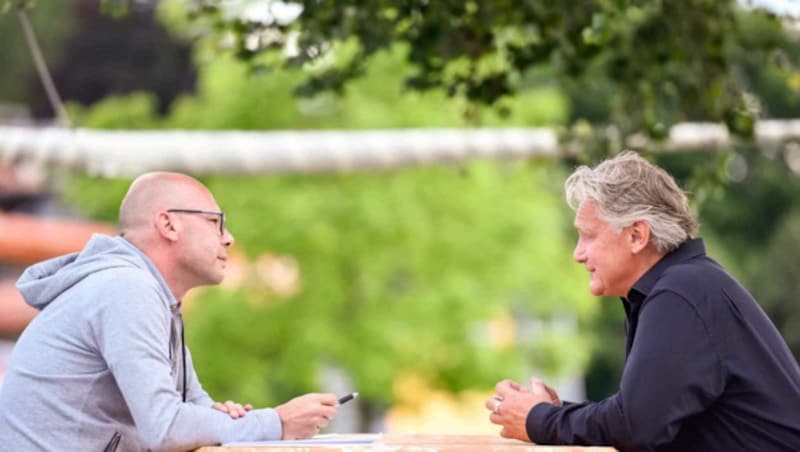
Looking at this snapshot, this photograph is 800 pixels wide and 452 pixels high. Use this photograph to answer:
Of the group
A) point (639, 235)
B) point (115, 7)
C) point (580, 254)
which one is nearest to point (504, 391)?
point (580, 254)

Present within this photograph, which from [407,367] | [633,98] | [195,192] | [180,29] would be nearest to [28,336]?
[195,192]

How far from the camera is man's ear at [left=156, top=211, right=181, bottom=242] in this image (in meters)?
4.31

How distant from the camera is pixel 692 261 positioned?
4.09m

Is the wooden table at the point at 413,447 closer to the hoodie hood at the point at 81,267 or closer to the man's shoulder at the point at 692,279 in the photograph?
the man's shoulder at the point at 692,279

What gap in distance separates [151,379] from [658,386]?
108cm

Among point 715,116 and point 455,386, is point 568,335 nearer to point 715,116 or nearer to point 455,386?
point 455,386

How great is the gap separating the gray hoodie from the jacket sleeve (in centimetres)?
71

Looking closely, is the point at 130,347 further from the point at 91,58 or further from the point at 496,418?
the point at 91,58

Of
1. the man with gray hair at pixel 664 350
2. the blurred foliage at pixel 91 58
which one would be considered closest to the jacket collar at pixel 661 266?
the man with gray hair at pixel 664 350

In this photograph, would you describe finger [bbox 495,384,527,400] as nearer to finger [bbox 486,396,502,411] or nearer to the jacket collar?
finger [bbox 486,396,502,411]

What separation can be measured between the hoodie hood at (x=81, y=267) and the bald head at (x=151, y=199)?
0.22 ft

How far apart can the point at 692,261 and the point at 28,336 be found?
1525 mm

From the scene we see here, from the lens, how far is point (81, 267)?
165 inches

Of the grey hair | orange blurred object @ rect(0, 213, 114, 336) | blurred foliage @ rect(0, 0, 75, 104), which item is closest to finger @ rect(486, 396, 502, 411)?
the grey hair
